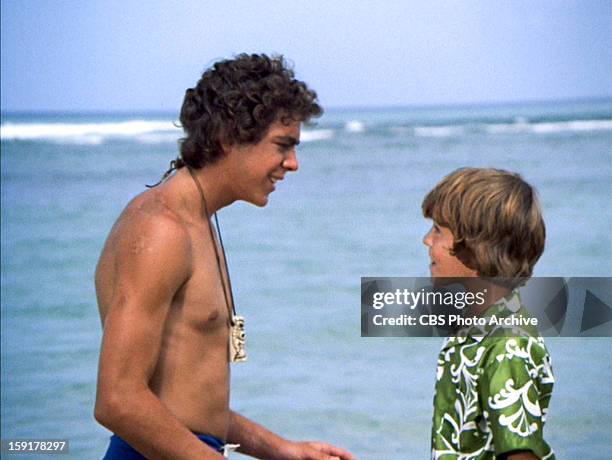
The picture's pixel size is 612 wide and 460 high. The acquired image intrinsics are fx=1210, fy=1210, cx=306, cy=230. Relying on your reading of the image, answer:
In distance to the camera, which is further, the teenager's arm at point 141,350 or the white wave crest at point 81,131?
the white wave crest at point 81,131

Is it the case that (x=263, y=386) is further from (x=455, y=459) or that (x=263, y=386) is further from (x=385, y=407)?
(x=455, y=459)

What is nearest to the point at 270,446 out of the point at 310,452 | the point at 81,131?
the point at 310,452

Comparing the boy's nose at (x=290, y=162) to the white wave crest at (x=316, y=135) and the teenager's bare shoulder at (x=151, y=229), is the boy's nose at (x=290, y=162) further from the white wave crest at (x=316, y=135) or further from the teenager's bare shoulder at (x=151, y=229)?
the white wave crest at (x=316, y=135)

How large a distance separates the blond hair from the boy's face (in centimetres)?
2

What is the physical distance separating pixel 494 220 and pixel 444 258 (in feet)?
0.39

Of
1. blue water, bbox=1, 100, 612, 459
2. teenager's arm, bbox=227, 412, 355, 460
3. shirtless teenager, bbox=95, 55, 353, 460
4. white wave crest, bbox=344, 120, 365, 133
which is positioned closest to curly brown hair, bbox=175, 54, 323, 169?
shirtless teenager, bbox=95, 55, 353, 460

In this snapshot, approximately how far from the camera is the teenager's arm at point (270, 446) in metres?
2.37

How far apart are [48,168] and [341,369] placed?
32.0 ft

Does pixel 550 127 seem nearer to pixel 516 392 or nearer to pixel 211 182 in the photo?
pixel 211 182

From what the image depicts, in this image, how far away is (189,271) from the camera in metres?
2.09

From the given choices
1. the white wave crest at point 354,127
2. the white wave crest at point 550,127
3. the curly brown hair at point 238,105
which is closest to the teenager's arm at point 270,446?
the curly brown hair at point 238,105

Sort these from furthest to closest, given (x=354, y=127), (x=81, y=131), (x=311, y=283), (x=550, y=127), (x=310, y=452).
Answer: (x=354, y=127) → (x=81, y=131) → (x=550, y=127) → (x=311, y=283) → (x=310, y=452)

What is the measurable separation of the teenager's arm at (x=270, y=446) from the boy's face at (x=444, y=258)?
447 mm

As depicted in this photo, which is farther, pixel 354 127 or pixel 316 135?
pixel 354 127
